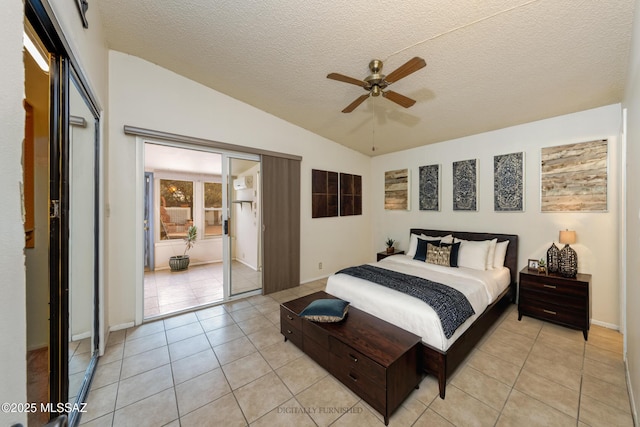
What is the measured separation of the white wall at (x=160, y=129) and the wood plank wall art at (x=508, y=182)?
2893 millimetres

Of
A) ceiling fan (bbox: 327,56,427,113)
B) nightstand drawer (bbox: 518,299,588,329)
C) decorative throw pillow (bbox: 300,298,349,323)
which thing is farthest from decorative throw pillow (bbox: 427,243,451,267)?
ceiling fan (bbox: 327,56,427,113)

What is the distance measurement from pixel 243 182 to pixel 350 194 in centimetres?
227

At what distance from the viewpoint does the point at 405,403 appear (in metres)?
1.78

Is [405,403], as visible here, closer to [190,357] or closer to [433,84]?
[190,357]

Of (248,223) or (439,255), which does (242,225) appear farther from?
(439,255)

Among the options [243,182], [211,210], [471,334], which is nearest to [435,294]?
[471,334]

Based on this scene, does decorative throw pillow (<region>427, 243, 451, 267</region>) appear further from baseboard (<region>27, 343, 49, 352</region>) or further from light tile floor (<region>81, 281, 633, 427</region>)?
baseboard (<region>27, 343, 49, 352</region>)

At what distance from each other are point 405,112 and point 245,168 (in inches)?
99.3

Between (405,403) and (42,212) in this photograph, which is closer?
(42,212)

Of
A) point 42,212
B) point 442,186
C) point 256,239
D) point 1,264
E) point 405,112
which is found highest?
point 405,112

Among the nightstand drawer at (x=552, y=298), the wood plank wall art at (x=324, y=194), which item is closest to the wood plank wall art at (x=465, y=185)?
the nightstand drawer at (x=552, y=298)

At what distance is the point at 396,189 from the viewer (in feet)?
16.1

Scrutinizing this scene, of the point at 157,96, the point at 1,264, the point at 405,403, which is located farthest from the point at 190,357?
the point at 157,96

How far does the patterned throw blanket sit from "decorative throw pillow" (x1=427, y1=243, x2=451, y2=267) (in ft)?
2.70
